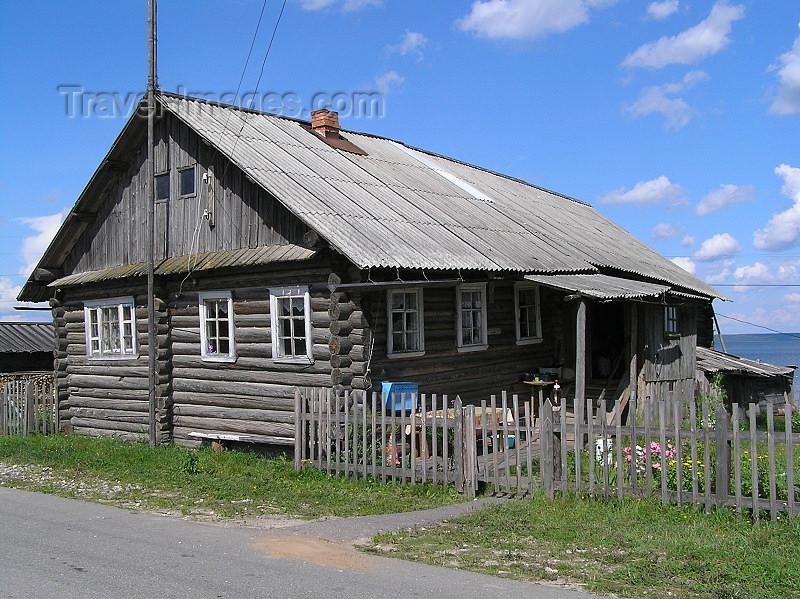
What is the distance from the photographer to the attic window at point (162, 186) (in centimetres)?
1641

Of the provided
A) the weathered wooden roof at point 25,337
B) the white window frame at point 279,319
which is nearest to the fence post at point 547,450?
the white window frame at point 279,319

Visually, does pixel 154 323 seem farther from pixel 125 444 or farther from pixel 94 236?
pixel 94 236

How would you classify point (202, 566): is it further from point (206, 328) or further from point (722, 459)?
point (206, 328)

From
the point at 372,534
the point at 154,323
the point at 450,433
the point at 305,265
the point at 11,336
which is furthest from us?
the point at 11,336

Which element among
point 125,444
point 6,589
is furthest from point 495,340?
point 6,589

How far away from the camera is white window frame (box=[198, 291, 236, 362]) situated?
14.6 m

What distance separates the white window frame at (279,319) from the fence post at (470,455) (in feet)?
11.9

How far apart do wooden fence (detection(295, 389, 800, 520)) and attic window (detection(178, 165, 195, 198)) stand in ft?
18.1

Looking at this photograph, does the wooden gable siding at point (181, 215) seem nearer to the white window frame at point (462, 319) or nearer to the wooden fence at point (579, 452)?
the white window frame at point (462, 319)

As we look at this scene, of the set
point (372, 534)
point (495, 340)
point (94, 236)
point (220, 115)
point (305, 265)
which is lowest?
point (372, 534)

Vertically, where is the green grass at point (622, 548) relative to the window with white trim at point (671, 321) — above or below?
below

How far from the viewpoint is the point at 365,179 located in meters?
16.7

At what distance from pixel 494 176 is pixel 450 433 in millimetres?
15714

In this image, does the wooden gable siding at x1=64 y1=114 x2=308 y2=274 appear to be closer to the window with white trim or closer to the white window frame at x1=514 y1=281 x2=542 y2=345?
the white window frame at x1=514 y1=281 x2=542 y2=345
